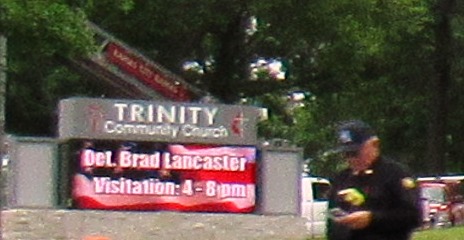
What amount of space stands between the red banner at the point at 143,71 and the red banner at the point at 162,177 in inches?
130

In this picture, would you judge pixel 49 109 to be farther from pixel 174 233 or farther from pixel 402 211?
pixel 402 211

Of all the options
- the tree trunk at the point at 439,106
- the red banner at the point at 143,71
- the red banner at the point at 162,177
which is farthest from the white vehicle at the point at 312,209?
the tree trunk at the point at 439,106

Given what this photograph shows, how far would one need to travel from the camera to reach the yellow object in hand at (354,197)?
855 centimetres

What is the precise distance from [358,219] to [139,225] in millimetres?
18436

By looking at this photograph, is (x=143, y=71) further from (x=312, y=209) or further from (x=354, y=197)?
(x=354, y=197)

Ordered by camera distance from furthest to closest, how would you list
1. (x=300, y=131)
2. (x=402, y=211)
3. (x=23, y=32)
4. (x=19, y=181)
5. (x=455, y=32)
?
1. (x=300, y=131)
2. (x=455, y=32)
3. (x=19, y=181)
4. (x=23, y=32)
5. (x=402, y=211)

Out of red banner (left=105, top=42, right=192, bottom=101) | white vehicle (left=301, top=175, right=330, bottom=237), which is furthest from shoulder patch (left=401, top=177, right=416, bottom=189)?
white vehicle (left=301, top=175, right=330, bottom=237)

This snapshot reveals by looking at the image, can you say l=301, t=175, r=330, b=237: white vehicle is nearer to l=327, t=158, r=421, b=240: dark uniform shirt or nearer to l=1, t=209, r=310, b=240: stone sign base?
l=1, t=209, r=310, b=240: stone sign base

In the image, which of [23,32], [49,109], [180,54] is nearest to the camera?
[23,32]

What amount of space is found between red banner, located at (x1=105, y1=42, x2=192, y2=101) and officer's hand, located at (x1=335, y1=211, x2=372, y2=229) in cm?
2077

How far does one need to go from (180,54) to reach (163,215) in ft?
34.1

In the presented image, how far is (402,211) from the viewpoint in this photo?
8484 millimetres

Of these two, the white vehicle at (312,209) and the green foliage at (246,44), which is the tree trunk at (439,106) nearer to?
the green foliage at (246,44)

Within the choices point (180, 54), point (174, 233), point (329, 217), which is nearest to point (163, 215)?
point (174, 233)
